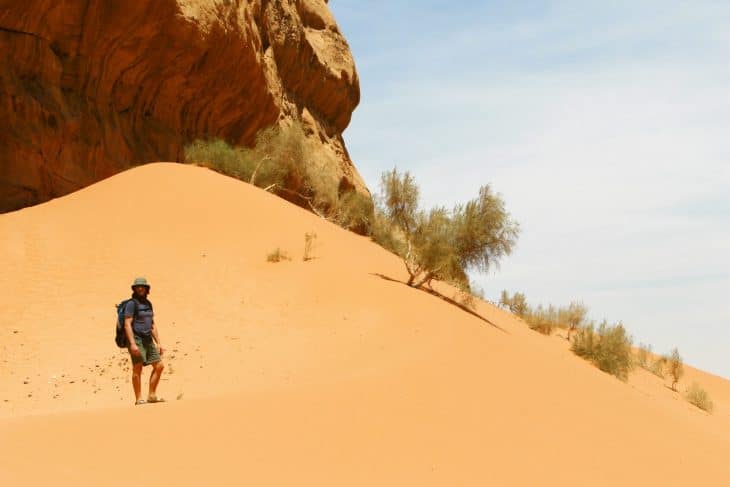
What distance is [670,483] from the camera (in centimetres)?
606

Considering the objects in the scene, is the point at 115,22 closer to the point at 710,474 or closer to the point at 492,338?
the point at 492,338

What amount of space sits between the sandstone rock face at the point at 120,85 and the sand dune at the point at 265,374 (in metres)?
1.71

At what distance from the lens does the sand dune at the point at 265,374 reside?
5.16 m

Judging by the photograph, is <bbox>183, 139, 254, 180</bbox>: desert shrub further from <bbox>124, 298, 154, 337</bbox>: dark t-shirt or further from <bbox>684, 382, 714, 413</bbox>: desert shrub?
<bbox>684, 382, 714, 413</bbox>: desert shrub

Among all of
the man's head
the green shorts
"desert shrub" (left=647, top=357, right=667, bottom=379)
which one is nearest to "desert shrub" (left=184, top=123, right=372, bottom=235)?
"desert shrub" (left=647, top=357, right=667, bottom=379)

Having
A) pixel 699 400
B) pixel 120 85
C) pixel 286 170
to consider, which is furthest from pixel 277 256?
pixel 699 400

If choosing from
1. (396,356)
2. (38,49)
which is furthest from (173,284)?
(38,49)

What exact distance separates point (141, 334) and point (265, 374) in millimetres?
1948

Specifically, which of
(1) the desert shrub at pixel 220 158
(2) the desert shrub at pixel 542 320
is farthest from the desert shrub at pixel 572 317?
(1) the desert shrub at pixel 220 158

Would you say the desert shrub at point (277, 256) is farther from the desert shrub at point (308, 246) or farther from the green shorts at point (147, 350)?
the green shorts at point (147, 350)

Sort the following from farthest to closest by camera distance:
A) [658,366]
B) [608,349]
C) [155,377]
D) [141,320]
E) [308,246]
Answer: [658,366], [608,349], [308,246], [141,320], [155,377]

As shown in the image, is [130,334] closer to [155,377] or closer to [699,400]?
[155,377]

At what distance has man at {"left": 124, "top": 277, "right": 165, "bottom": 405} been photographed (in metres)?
7.21

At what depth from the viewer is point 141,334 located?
24.2 ft
